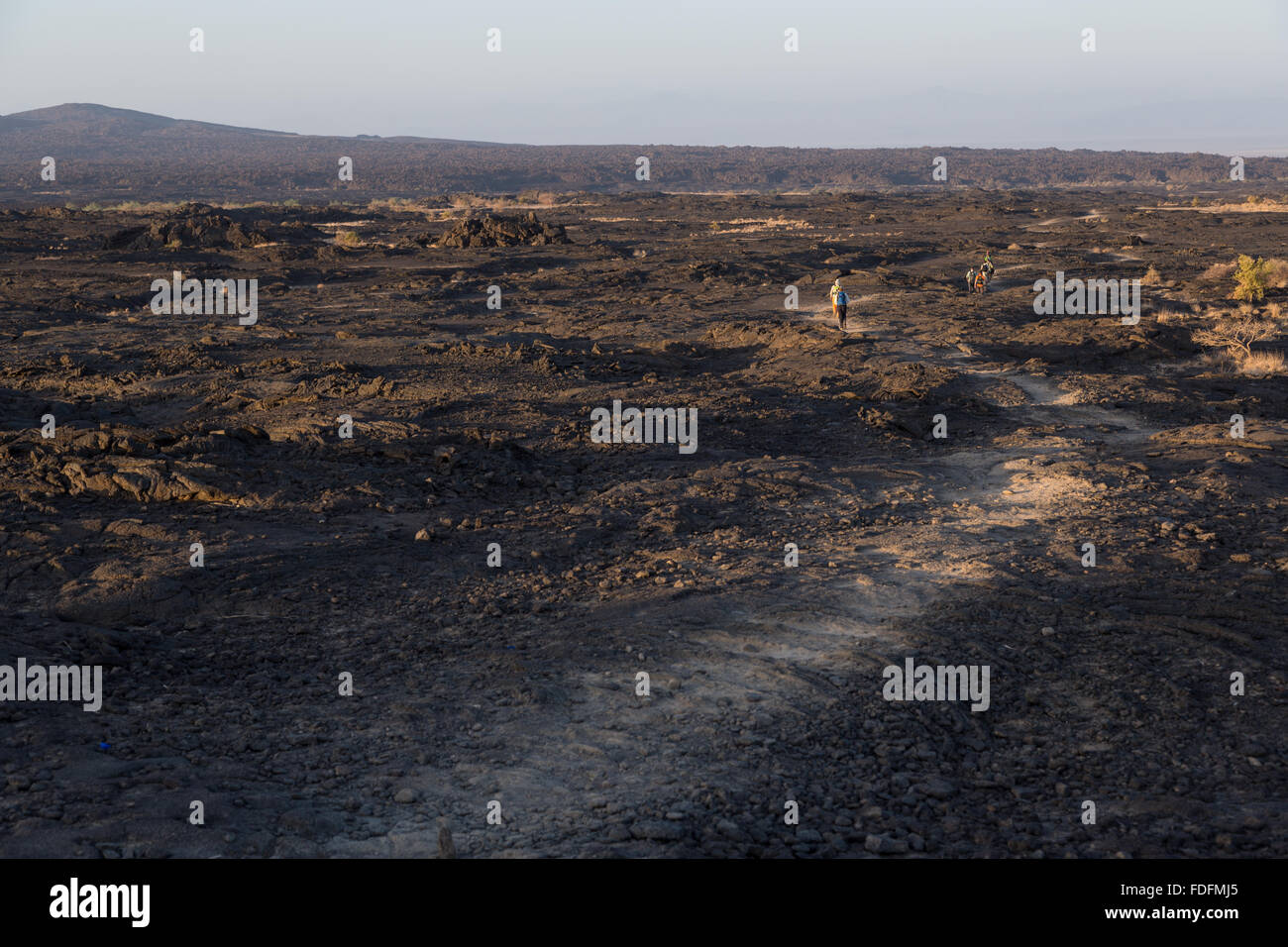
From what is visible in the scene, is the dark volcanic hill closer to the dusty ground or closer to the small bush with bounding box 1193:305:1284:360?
the dusty ground

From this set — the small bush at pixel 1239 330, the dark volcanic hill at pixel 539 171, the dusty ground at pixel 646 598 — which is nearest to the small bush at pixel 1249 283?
the small bush at pixel 1239 330

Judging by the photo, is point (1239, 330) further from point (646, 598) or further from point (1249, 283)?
point (646, 598)

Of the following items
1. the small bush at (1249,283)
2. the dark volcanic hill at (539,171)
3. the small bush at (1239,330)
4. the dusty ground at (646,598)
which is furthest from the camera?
the dark volcanic hill at (539,171)

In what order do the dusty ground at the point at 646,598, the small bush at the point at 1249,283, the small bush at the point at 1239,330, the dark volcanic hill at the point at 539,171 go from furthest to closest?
the dark volcanic hill at the point at 539,171
the small bush at the point at 1249,283
the small bush at the point at 1239,330
the dusty ground at the point at 646,598

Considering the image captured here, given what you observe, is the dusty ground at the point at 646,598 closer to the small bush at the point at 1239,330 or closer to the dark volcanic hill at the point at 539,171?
the small bush at the point at 1239,330

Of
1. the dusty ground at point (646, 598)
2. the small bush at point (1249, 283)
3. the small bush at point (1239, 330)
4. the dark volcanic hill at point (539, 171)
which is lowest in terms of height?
the dusty ground at point (646, 598)
